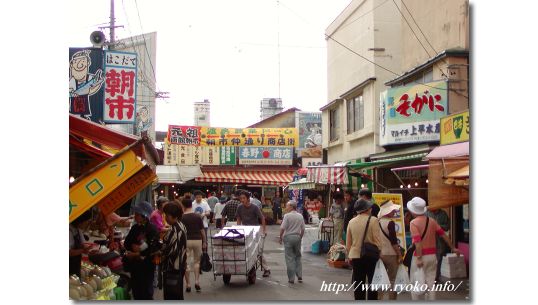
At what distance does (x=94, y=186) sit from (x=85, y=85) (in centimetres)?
392

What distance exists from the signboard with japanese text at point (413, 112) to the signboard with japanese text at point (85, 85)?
6.78 meters

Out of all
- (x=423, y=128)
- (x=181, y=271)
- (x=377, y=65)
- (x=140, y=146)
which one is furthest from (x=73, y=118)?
(x=377, y=65)

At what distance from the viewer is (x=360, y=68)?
19.4 metres

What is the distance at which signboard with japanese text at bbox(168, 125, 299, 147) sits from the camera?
2878 cm

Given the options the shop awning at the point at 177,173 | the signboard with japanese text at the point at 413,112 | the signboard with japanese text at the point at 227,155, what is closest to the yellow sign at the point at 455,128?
the signboard with japanese text at the point at 413,112

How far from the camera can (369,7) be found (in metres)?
18.3

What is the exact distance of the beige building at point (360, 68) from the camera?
1816cm

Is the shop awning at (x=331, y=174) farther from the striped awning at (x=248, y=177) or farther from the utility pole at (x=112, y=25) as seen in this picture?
the striped awning at (x=248, y=177)

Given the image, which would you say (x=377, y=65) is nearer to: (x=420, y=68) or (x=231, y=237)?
(x=420, y=68)

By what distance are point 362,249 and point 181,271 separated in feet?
7.76

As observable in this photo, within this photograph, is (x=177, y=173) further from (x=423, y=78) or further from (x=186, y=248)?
(x=186, y=248)

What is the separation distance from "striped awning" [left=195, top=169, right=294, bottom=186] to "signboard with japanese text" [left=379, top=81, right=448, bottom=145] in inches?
587

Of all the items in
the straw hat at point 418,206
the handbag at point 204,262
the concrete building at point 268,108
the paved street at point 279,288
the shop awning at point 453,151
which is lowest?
the paved street at point 279,288

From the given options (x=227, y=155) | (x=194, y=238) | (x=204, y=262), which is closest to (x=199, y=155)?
(x=227, y=155)
